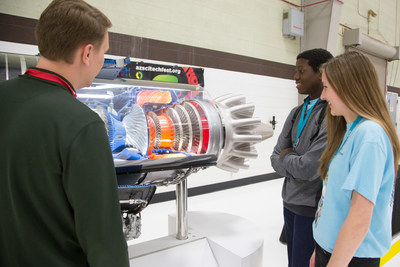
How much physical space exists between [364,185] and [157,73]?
1.20 meters

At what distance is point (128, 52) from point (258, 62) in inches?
95.1

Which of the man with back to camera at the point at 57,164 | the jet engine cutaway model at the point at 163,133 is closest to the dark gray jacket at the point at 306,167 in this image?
the jet engine cutaway model at the point at 163,133

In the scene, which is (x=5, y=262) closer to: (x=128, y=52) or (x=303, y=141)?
(x=303, y=141)

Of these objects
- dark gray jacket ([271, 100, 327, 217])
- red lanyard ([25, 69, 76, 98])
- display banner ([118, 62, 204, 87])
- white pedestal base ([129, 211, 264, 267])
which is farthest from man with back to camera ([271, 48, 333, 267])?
red lanyard ([25, 69, 76, 98])

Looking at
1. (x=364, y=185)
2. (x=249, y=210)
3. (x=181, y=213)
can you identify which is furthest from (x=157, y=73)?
(x=249, y=210)

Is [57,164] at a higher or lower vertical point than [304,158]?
higher

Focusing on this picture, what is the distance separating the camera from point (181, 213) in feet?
5.21

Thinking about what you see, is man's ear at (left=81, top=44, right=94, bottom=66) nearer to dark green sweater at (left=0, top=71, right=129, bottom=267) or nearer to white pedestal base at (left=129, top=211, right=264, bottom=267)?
dark green sweater at (left=0, top=71, right=129, bottom=267)

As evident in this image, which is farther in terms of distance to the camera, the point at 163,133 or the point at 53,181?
the point at 163,133

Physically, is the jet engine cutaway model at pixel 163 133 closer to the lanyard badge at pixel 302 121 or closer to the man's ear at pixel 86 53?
the lanyard badge at pixel 302 121

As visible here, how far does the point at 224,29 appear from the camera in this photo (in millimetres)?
4586

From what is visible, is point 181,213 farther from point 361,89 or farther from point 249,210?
point 249,210

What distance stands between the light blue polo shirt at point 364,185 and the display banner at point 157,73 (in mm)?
1011

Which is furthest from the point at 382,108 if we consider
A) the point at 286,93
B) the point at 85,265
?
→ the point at 286,93
